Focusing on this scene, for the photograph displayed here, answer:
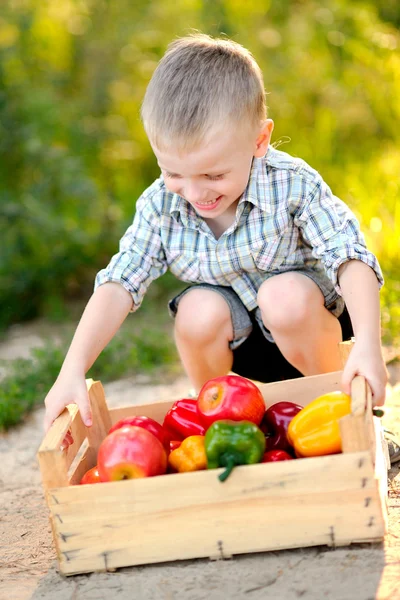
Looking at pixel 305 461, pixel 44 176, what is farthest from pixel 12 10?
pixel 305 461

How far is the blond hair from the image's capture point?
2.15 m

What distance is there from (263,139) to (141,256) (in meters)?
0.56

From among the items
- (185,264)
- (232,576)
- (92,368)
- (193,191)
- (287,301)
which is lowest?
(92,368)

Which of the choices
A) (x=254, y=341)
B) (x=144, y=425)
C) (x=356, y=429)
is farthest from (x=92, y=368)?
(x=356, y=429)

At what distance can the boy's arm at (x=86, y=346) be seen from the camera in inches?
87.0

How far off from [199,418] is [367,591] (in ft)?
2.47

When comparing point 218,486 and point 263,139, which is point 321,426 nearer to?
point 218,486

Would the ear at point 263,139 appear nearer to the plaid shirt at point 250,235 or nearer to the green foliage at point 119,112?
the plaid shirt at point 250,235

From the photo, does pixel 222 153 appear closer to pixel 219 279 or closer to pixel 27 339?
pixel 219 279

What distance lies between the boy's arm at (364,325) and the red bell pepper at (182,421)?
1.60 ft

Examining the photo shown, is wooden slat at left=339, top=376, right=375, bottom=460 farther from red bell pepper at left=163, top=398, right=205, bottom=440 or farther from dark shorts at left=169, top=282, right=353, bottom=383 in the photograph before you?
dark shorts at left=169, top=282, right=353, bottom=383

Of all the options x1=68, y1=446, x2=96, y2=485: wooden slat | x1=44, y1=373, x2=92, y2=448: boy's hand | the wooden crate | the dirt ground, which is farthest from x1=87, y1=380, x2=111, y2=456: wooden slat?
the wooden crate

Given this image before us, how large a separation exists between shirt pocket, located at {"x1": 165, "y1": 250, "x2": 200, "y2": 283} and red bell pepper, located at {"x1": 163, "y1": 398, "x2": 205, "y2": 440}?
48cm

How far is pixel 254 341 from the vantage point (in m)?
2.81
